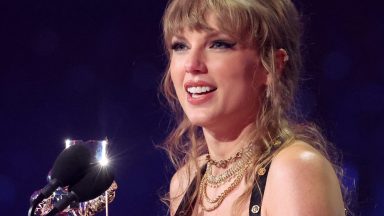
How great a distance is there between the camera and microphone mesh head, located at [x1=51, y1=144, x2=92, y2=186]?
3.76 ft

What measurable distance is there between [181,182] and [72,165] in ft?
2.05

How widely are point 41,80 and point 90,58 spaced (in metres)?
0.21

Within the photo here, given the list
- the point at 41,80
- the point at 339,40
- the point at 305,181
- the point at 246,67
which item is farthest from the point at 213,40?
the point at 41,80

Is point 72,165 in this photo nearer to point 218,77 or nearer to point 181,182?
point 218,77

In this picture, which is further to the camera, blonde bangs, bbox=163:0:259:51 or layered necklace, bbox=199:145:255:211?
layered necklace, bbox=199:145:255:211

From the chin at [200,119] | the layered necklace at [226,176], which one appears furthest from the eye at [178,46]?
the layered necklace at [226,176]

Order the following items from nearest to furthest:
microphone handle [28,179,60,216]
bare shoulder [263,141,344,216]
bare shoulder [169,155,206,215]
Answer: microphone handle [28,179,60,216]
bare shoulder [263,141,344,216]
bare shoulder [169,155,206,215]

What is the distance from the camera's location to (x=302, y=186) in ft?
3.98

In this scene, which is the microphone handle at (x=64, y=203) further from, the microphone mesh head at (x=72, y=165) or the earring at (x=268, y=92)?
the earring at (x=268, y=92)

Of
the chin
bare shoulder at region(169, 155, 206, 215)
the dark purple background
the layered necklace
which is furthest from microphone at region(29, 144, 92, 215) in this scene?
the dark purple background

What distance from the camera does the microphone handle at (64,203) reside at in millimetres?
1096

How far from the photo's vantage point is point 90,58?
261cm

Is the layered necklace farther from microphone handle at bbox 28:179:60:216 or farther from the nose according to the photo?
microphone handle at bbox 28:179:60:216

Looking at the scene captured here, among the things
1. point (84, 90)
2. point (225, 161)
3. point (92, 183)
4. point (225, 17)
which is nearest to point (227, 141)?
point (225, 161)
